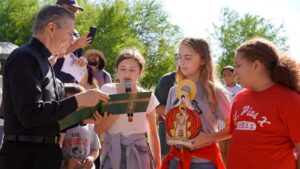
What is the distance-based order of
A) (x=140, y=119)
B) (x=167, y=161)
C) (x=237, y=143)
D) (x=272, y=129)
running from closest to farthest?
(x=272, y=129) → (x=237, y=143) → (x=167, y=161) → (x=140, y=119)

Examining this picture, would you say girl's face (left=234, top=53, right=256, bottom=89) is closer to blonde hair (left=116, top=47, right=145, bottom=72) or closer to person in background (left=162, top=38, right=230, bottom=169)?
person in background (left=162, top=38, right=230, bottom=169)

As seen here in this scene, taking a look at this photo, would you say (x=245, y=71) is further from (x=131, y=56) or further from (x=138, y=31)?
(x=138, y=31)

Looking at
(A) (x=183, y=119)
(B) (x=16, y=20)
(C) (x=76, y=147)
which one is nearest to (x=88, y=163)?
(C) (x=76, y=147)

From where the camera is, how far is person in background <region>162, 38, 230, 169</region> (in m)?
3.55

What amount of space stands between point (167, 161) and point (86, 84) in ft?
8.63

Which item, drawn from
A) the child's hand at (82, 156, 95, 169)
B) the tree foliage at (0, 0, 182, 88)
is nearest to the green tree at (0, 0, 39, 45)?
the tree foliage at (0, 0, 182, 88)

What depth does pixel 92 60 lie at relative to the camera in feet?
22.1

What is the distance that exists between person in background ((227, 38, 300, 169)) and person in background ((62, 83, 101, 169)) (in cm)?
128

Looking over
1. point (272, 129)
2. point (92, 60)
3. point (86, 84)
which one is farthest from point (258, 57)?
point (92, 60)

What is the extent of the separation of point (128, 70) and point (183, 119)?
80 cm

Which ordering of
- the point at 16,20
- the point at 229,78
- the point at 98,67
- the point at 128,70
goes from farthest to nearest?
the point at 16,20 < the point at 229,78 < the point at 98,67 < the point at 128,70

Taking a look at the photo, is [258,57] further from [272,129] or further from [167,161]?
[167,161]

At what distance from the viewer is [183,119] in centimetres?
354

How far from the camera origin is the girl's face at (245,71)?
335 cm
